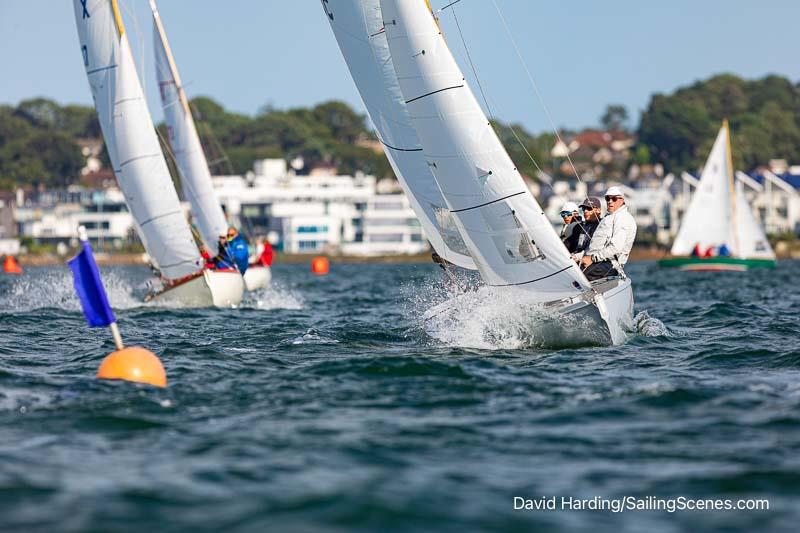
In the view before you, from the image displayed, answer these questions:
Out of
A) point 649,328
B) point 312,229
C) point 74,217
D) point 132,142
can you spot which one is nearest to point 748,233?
point 132,142

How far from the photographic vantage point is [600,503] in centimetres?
727

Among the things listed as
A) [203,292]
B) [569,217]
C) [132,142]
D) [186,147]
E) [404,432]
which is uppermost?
[186,147]

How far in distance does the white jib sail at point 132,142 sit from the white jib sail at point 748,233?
40629 mm

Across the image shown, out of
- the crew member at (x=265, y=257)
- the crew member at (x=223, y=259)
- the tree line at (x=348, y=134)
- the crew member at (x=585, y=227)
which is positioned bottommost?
the crew member at (x=265, y=257)

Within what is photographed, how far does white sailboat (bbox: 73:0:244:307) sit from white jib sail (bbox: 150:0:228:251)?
485 cm

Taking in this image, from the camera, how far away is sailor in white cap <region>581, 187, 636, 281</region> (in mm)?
15602

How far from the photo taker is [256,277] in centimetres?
3206

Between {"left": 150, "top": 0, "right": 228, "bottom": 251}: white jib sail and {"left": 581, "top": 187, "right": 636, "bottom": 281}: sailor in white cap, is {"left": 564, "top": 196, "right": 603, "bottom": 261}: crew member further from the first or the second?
{"left": 150, "top": 0, "right": 228, "bottom": 251}: white jib sail

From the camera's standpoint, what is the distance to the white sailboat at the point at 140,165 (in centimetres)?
2478

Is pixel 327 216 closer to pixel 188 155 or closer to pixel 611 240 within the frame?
pixel 188 155

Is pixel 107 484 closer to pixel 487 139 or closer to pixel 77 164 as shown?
pixel 487 139

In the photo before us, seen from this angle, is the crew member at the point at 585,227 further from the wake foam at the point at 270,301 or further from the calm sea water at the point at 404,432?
the wake foam at the point at 270,301

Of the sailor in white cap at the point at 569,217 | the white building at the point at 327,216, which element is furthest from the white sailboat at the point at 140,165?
the white building at the point at 327,216

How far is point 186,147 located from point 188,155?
239mm
